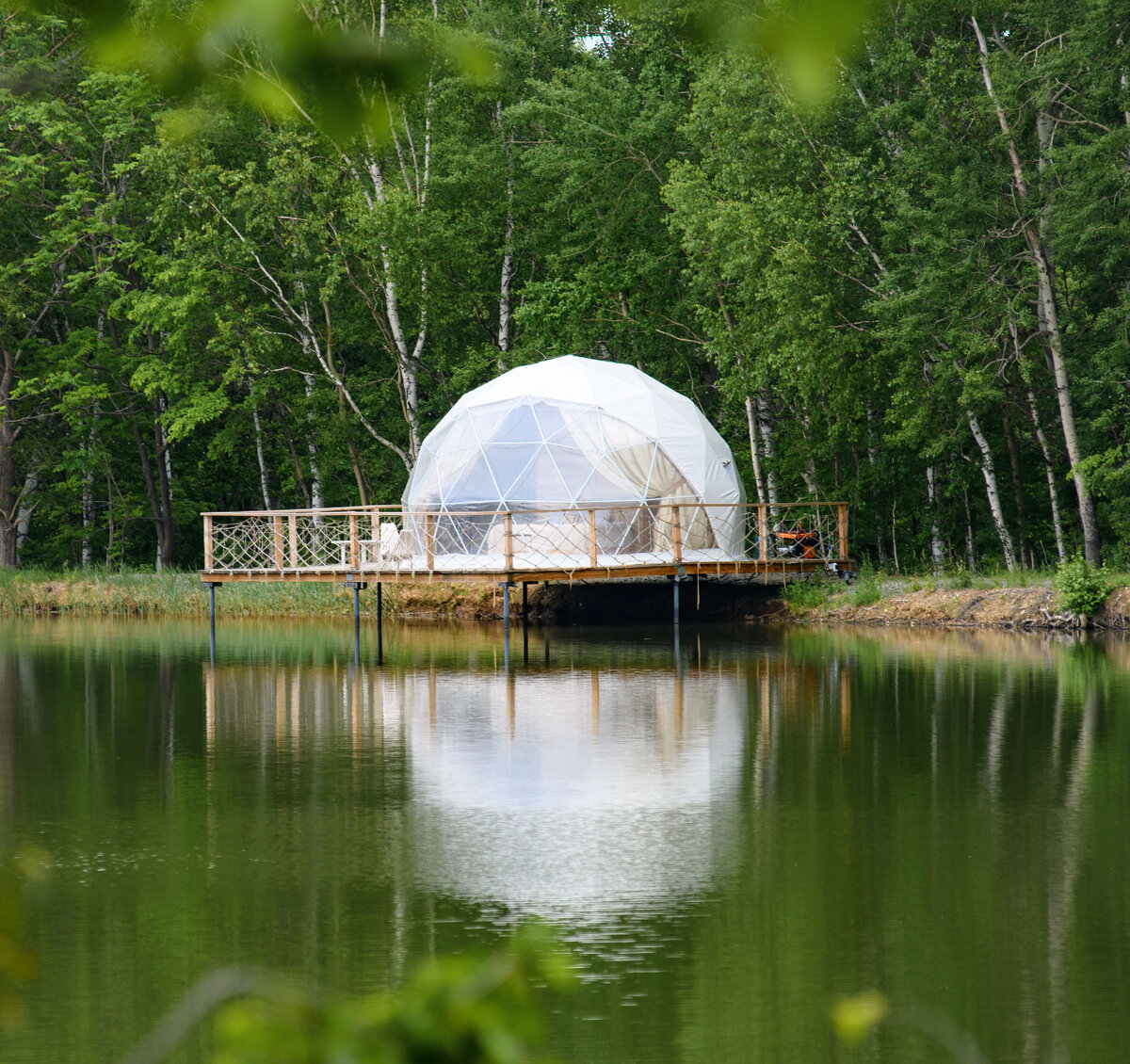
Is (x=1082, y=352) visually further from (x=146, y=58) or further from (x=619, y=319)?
(x=146, y=58)

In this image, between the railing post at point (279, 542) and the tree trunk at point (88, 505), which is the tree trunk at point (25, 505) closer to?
the tree trunk at point (88, 505)

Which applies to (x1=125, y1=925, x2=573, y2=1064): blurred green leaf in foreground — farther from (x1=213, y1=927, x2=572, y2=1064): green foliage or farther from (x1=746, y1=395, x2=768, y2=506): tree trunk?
(x1=746, y1=395, x2=768, y2=506): tree trunk

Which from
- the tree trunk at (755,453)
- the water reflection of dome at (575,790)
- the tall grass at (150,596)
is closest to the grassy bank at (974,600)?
the tree trunk at (755,453)

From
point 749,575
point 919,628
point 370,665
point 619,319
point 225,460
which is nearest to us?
point 370,665

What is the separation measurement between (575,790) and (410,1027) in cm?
874

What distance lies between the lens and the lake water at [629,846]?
6090mm

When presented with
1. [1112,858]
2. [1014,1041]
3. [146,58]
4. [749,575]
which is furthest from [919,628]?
[146,58]

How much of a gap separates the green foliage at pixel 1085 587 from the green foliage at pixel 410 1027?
807 inches

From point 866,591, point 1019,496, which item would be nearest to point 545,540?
point 866,591

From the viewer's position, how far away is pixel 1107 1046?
5574 millimetres

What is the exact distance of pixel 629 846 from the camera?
8695 millimetres

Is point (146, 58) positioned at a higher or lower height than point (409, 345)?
Answer: lower

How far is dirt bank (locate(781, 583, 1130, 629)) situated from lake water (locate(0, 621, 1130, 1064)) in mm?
4513

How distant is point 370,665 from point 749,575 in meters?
9.09
